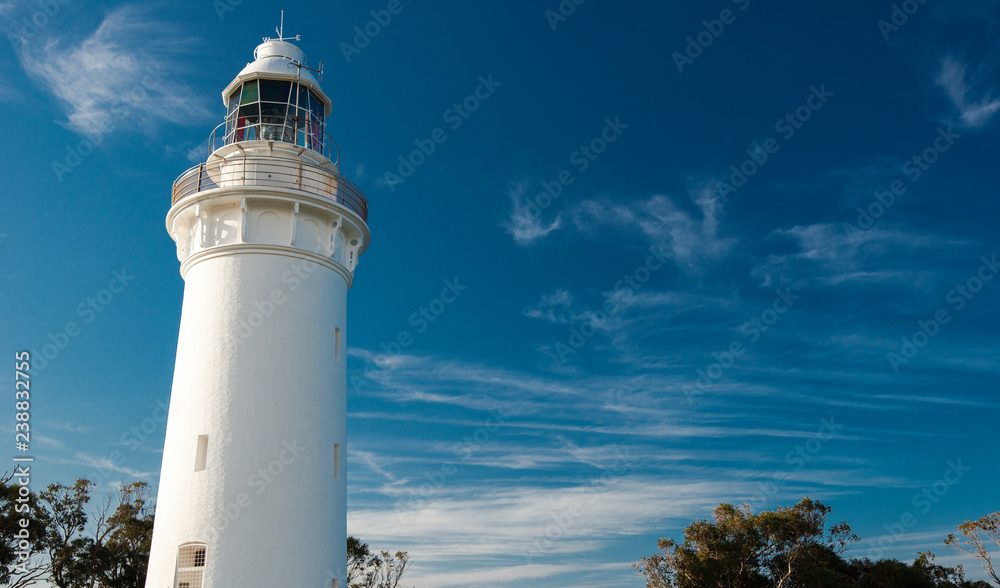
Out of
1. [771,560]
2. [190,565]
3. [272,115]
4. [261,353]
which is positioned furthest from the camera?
[771,560]

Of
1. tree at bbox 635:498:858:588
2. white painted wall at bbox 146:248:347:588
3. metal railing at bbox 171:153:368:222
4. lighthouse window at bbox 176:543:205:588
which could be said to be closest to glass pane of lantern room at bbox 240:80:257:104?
metal railing at bbox 171:153:368:222

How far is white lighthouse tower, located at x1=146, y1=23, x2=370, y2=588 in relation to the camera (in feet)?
54.6

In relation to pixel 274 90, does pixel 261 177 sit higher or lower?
lower

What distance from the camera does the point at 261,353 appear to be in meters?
18.1

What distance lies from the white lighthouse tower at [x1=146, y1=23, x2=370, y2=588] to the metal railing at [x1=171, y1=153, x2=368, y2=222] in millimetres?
42

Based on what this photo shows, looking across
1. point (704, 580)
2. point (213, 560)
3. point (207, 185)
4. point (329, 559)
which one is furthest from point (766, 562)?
point (207, 185)

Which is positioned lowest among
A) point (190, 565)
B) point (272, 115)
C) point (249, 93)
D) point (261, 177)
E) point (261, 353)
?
point (190, 565)

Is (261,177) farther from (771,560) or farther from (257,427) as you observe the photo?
(771,560)

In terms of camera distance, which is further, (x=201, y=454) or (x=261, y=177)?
(x=261, y=177)

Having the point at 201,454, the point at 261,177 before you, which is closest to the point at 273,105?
the point at 261,177

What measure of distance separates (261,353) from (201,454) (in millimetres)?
2767

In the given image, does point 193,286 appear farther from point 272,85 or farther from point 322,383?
point 272,85

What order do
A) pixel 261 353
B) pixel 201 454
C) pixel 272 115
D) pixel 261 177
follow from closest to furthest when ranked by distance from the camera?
pixel 201 454
pixel 261 353
pixel 261 177
pixel 272 115

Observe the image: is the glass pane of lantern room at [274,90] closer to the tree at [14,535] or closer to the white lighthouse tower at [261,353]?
the white lighthouse tower at [261,353]
